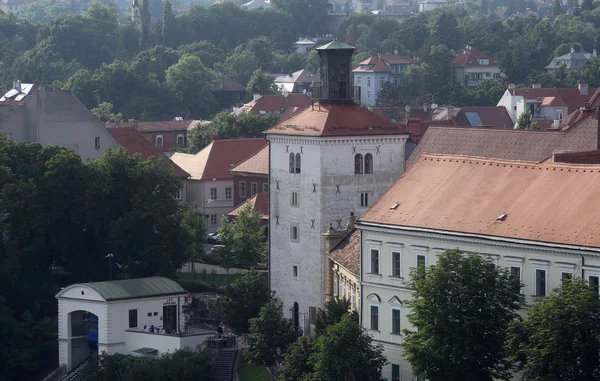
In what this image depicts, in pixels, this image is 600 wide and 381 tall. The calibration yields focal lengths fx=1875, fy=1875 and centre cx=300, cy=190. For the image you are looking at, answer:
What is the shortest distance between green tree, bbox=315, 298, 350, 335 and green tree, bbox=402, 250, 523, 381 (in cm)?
1040

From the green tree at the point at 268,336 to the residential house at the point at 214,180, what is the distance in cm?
4296

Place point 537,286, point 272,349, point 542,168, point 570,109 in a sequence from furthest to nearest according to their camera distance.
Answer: point 570,109, point 272,349, point 542,168, point 537,286

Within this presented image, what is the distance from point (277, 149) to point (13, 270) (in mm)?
15013

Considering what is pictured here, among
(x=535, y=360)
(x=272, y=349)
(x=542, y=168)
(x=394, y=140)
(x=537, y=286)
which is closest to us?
(x=535, y=360)

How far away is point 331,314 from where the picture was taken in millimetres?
75938

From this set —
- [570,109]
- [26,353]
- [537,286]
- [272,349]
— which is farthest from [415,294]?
[570,109]

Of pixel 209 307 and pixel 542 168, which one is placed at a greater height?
pixel 542 168

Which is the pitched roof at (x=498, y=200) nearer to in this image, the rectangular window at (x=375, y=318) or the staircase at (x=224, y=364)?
the rectangular window at (x=375, y=318)

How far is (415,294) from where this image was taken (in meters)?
66.8

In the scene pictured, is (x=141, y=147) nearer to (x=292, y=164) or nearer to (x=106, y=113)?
(x=292, y=164)

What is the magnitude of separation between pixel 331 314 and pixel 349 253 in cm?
440

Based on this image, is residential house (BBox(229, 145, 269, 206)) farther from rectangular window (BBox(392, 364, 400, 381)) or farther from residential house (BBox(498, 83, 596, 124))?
residential house (BBox(498, 83, 596, 124))

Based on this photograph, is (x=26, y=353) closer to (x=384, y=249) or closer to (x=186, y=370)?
(x=186, y=370)

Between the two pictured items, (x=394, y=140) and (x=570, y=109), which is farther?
(x=570, y=109)
